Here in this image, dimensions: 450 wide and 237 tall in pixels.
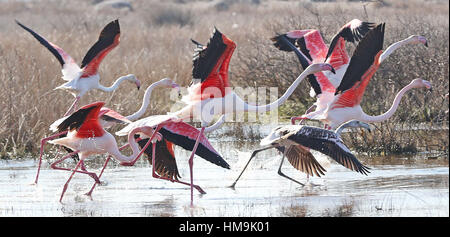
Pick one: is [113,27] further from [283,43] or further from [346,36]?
[346,36]

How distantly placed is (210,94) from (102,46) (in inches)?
76.3

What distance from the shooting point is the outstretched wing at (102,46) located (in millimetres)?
10016

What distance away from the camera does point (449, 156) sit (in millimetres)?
9508

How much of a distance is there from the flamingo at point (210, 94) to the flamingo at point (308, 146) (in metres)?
0.33

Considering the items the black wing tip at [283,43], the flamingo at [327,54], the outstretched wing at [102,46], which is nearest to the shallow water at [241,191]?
the flamingo at [327,54]

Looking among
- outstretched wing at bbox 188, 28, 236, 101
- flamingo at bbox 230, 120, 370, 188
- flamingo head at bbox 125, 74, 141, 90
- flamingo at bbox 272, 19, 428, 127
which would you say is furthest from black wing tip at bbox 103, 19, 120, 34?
flamingo at bbox 230, 120, 370, 188

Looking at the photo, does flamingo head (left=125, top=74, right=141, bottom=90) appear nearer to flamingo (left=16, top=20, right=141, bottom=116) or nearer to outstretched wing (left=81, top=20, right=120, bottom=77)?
flamingo (left=16, top=20, right=141, bottom=116)

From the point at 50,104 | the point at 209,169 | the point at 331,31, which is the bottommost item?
the point at 209,169

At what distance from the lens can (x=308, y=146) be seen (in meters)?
8.38

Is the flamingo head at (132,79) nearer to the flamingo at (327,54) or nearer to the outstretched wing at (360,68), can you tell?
the flamingo at (327,54)

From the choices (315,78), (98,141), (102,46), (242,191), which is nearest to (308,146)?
(242,191)
